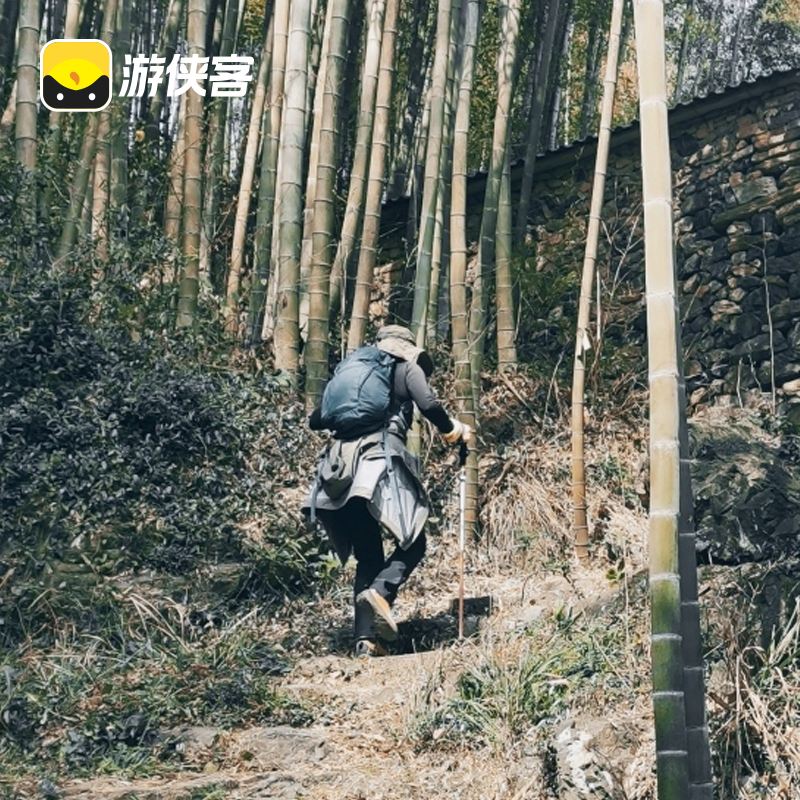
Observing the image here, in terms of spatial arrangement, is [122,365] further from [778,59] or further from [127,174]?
[778,59]

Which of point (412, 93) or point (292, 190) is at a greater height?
point (412, 93)

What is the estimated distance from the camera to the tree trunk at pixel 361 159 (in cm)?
877

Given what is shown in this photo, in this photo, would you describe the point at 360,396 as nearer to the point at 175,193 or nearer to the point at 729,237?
the point at 175,193

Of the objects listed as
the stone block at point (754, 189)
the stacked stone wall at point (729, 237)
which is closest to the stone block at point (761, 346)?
the stacked stone wall at point (729, 237)

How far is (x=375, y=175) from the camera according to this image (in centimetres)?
857

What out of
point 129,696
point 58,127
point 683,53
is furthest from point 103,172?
point 683,53

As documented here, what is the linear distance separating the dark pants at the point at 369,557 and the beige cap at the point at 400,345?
2.05ft

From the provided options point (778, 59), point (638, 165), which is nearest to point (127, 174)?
point (638, 165)

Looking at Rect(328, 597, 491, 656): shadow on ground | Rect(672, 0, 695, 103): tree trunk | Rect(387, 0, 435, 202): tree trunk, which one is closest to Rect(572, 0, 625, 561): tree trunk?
Rect(328, 597, 491, 656): shadow on ground

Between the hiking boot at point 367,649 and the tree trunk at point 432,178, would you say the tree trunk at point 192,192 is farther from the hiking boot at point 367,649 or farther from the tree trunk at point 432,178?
the hiking boot at point 367,649

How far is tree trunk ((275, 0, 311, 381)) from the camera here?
330 inches

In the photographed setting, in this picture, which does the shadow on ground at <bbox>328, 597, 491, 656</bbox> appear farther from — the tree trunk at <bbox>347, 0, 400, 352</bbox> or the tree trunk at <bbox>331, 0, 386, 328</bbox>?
the tree trunk at <bbox>331, 0, 386, 328</bbox>

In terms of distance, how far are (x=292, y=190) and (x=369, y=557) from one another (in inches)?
103

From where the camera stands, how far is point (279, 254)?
28.4 feet
